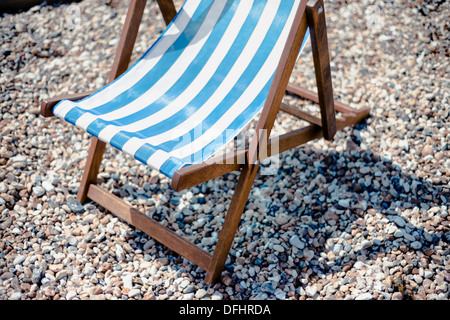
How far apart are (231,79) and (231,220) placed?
75 centimetres

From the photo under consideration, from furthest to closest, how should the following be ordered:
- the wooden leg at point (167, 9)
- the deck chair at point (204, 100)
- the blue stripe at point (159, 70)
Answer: the wooden leg at point (167, 9)
the blue stripe at point (159, 70)
the deck chair at point (204, 100)

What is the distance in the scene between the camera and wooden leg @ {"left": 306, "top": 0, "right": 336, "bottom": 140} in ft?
6.95

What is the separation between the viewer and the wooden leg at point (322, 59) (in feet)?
6.95

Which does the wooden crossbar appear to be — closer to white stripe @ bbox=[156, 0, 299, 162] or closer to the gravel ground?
the gravel ground

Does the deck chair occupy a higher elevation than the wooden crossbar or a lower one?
higher

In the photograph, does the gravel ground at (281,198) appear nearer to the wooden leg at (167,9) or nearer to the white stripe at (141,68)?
the white stripe at (141,68)

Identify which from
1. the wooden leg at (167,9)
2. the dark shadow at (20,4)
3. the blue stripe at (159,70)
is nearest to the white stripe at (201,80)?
the blue stripe at (159,70)

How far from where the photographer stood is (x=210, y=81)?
2570mm

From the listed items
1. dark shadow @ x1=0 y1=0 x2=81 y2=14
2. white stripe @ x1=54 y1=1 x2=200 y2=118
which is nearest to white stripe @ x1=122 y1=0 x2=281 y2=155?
white stripe @ x1=54 y1=1 x2=200 y2=118

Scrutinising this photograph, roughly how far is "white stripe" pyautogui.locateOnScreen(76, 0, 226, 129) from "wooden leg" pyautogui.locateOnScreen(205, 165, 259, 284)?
64 centimetres

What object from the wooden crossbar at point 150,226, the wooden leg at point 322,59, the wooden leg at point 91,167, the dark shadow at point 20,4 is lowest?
the wooden crossbar at point 150,226
